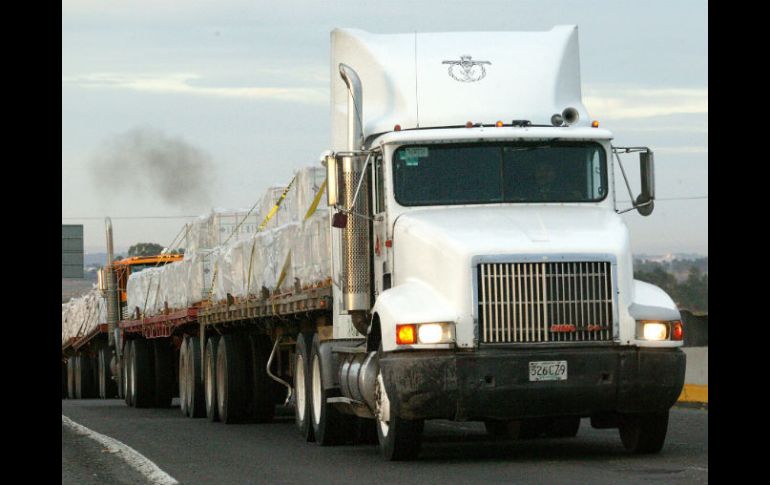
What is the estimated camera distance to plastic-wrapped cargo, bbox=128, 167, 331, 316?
57.0 ft

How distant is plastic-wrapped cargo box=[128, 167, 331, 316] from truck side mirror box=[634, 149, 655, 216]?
3.67 metres

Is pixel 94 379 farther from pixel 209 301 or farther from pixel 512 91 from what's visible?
pixel 512 91

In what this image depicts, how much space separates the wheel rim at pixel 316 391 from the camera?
1623 centimetres

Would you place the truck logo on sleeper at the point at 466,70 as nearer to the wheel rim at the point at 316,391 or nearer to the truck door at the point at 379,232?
the truck door at the point at 379,232

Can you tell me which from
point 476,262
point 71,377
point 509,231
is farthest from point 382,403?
point 71,377

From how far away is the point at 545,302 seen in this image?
41.6 feet

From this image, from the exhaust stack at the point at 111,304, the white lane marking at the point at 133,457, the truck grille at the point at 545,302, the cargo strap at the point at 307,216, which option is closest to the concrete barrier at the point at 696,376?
the cargo strap at the point at 307,216

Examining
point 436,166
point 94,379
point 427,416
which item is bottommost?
point 94,379

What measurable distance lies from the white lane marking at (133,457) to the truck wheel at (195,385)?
359 centimetres

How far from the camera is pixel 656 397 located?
1285cm

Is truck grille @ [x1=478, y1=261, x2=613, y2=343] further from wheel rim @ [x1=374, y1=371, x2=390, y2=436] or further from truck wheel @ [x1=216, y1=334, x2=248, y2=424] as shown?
truck wheel @ [x1=216, y1=334, x2=248, y2=424]

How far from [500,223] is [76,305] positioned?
110ft
